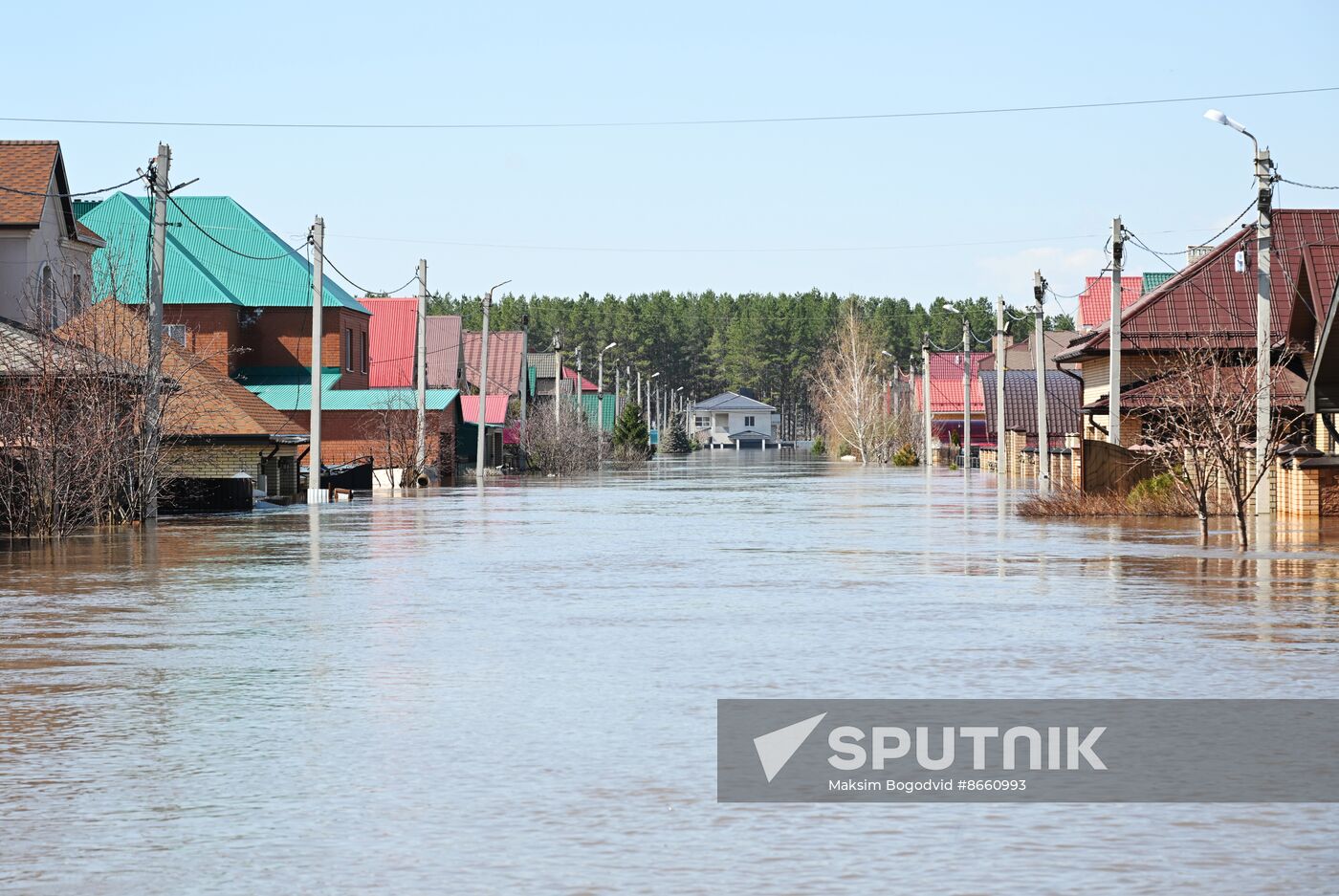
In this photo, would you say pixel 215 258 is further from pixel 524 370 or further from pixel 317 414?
pixel 524 370

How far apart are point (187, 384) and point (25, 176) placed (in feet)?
27.4

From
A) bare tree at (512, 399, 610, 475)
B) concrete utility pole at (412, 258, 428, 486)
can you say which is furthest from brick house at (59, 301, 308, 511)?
bare tree at (512, 399, 610, 475)

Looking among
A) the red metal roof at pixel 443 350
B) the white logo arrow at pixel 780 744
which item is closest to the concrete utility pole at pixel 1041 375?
the red metal roof at pixel 443 350

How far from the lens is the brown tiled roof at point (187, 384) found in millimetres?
36125

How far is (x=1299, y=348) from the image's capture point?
3844 centimetres

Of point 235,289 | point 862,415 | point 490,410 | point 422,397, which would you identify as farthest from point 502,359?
point 422,397

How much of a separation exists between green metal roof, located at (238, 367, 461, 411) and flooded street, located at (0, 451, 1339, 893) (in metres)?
42.7

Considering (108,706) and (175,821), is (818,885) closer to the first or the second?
(175,821)

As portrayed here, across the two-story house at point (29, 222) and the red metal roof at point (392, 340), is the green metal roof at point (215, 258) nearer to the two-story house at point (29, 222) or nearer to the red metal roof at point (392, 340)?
the red metal roof at point (392, 340)

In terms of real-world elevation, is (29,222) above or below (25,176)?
below

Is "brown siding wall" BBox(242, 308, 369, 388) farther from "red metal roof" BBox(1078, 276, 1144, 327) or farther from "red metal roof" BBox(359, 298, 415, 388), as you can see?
"red metal roof" BBox(1078, 276, 1144, 327)

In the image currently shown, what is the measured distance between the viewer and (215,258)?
73375 millimetres

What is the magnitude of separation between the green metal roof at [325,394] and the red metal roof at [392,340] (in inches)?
508

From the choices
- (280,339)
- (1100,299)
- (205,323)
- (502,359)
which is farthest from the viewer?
(502,359)
